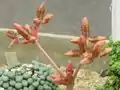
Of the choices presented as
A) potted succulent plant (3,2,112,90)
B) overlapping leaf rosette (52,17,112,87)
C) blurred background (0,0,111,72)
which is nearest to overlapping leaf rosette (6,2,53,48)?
potted succulent plant (3,2,112,90)

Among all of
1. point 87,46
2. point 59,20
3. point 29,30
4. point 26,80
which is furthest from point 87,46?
point 59,20

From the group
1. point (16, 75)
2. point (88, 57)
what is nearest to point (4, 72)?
point (16, 75)

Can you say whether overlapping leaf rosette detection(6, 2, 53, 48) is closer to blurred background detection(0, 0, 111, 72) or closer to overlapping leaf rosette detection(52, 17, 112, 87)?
overlapping leaf rosette detection(52, 17, 112, 87)

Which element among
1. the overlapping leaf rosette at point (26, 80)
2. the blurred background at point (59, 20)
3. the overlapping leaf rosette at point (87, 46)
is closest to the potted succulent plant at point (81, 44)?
the overlapping leaf rosette at point (87, 46)

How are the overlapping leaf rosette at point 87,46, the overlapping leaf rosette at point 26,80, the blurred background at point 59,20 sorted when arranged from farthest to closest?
1. the blurred background at point 59,20
2. the overlapping leaf rosette at point 26,80
3. the overlapping leaf rosette at point 87,46

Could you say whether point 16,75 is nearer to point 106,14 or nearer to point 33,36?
point 33,36

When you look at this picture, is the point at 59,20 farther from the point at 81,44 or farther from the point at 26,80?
the point at 81,44

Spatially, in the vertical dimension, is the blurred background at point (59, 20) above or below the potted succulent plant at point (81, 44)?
above

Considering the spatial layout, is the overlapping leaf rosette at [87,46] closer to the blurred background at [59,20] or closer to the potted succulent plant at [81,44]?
the potted succulent plant at [81,44]

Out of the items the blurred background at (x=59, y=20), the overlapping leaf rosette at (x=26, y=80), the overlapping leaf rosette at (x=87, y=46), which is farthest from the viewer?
the blurred background at (x=59, y=20)
